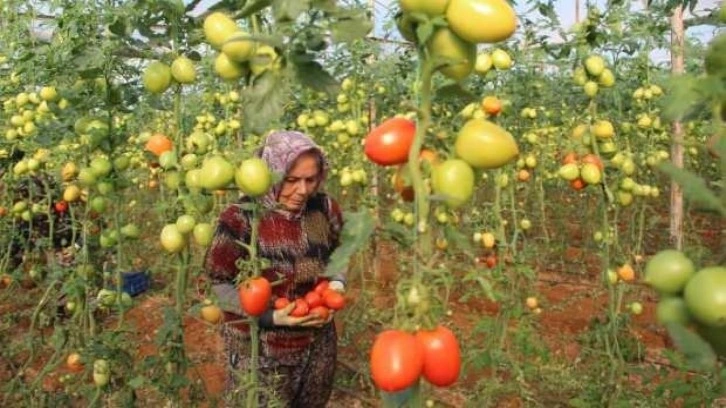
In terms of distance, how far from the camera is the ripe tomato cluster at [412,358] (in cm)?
94

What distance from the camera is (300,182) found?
2.43 meters

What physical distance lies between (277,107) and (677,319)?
0.67m

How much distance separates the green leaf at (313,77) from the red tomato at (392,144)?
0.13m

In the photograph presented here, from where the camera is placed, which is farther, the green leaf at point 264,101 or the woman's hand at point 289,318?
the woman's hand at point 289,318

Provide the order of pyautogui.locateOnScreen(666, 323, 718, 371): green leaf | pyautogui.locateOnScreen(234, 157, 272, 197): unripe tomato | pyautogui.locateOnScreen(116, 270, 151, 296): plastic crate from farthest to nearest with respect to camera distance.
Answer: pyautogui.locateOnScreen(116, 270, 151, 296): plastic crate
pyautogui.locateOnScreen(234, 157, 272, 197): unripe tomato
pyautogui.locateOnScreen(666, 323, 718, 371): green leaf

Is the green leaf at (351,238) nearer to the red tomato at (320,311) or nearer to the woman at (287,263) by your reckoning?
the woman at (287,263)

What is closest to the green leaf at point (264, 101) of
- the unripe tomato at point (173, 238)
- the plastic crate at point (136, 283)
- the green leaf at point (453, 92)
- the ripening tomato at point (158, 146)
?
the green leaf at point (453, 92)

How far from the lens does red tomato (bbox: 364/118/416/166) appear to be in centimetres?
101

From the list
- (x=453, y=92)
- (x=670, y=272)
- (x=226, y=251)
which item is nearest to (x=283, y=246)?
(x=226, y=251)

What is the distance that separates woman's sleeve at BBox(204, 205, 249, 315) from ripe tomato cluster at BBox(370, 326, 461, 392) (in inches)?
58.3

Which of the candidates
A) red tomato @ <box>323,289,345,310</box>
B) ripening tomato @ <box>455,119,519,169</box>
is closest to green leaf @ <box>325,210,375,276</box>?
ripening tomato @ <box>455,119,519,169</box>

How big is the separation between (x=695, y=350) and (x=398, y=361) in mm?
387

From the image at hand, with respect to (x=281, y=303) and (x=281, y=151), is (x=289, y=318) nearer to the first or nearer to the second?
(x=281, y=303)

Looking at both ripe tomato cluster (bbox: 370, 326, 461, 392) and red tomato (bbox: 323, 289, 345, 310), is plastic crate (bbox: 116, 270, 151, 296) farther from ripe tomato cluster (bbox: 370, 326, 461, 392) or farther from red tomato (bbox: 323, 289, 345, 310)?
ripe tomato cluster (bbox: 370, 326, 461, 392)
